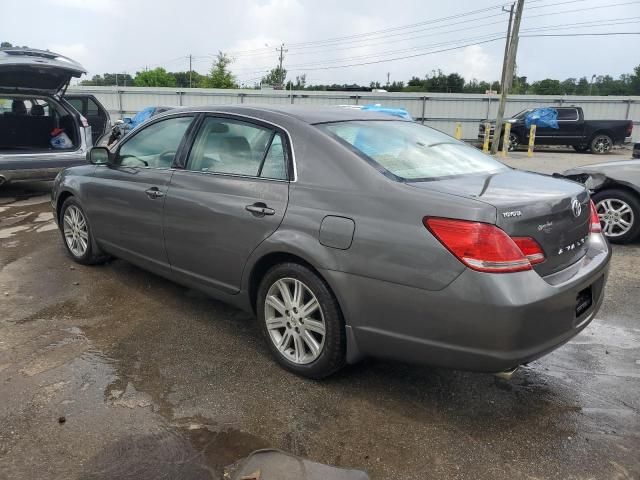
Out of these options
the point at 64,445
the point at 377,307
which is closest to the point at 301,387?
the point at 377,307

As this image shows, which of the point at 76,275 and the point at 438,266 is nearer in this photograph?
the point at 438,266

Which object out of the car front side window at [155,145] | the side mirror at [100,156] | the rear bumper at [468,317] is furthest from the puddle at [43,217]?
the rear bumper at [468,317]

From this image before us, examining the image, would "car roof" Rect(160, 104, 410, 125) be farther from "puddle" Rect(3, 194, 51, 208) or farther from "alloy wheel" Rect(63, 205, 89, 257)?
"puddle" Rect(3, 194, 51, 208)

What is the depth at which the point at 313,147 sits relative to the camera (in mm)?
3148

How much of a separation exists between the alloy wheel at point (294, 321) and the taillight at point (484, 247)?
2.93ft

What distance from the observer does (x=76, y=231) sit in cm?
518

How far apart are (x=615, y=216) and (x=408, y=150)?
418cm

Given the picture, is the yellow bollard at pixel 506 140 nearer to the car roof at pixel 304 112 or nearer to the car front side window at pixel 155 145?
the car roof at pixel 304 112

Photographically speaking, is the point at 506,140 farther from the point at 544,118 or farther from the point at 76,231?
the point at 76,231

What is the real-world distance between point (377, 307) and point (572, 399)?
1.34 meters

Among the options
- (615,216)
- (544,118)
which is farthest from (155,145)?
(544,118)

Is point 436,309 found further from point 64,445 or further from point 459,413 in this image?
point 64,445

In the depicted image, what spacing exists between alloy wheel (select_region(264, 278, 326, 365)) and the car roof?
105 centimetres

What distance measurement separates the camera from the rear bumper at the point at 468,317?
2.43 meters
